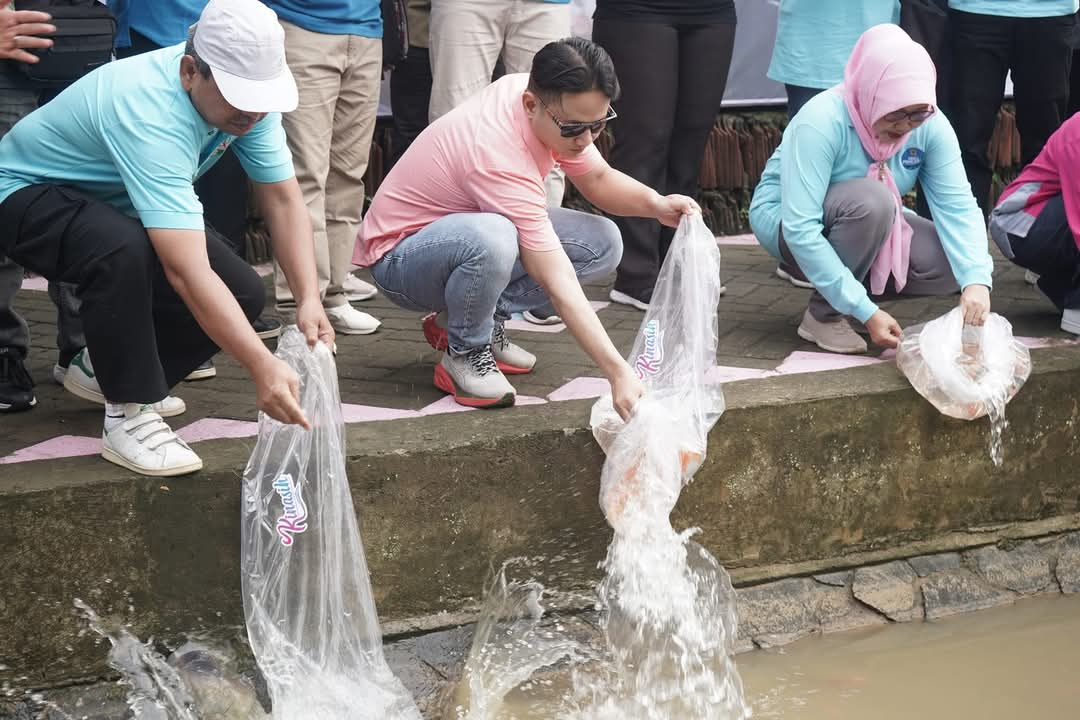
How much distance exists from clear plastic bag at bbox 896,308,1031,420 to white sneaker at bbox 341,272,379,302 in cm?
190

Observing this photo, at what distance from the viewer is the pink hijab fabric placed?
12.9 feet

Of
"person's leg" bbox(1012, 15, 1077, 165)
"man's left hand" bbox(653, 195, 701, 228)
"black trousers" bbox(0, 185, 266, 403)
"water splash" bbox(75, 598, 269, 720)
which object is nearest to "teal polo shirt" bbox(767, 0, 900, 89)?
"person's leg" bbox(1012, 15, 1077, 165)

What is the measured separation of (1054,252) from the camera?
4.40m

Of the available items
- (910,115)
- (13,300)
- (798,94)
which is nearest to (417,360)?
(13,300)

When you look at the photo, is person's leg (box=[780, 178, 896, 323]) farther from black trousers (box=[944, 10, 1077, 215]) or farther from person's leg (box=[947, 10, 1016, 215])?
person's leg (box=[947, 10, 1016, 215])

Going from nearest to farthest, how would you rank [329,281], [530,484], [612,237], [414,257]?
1. [530,484]
2. [414,257]
3. [612,237]
4. [329,281]

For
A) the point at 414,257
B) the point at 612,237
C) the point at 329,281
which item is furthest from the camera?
the point at 329,281

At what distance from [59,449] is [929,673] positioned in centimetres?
206

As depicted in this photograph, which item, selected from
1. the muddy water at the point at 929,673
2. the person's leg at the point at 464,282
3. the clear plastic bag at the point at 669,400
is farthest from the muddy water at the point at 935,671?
the person's leg at the point at 464,282

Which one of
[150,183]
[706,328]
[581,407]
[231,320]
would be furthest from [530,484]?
[150,183]

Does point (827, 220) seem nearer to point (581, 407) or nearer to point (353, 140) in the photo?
point (581, 407)

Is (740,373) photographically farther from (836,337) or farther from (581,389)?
(581,389)

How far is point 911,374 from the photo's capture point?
3664 millimetres

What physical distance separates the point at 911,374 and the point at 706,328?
0.62m
